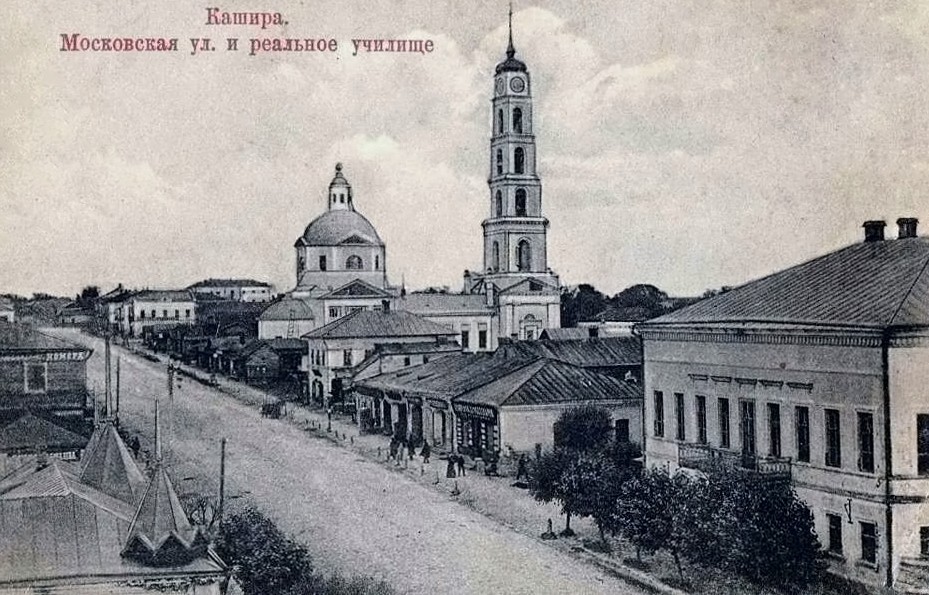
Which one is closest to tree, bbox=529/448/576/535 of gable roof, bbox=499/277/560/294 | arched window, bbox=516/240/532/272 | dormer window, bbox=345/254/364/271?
dormer window, bbox=345/254/364/271

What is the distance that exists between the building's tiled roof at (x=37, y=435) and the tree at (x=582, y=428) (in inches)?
432

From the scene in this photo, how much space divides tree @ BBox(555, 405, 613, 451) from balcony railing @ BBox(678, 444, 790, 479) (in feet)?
17.0

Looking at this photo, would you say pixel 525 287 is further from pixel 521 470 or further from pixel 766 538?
pixel 766 538

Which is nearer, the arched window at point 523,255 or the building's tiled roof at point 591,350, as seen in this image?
the building's tiled roof at point 591,350

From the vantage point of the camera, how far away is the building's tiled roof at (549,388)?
998 inches

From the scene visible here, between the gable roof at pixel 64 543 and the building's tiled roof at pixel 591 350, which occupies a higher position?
the building's tiled roof at pixel 591 350

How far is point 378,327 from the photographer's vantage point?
3969 cm

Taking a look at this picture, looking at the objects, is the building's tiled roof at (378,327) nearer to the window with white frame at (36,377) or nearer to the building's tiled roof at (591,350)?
the building's tiled roof at (591,350)

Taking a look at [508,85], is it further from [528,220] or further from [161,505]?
[528,220]

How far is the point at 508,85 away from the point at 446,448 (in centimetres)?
1057

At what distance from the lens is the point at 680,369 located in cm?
1994

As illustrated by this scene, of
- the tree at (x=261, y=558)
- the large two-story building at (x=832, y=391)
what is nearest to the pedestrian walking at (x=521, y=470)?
the large two-story building at (x=832, y=391)

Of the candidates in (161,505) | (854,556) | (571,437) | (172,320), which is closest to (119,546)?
(161,505)

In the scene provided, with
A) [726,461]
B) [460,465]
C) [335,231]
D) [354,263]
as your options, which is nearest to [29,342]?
[460,465]
